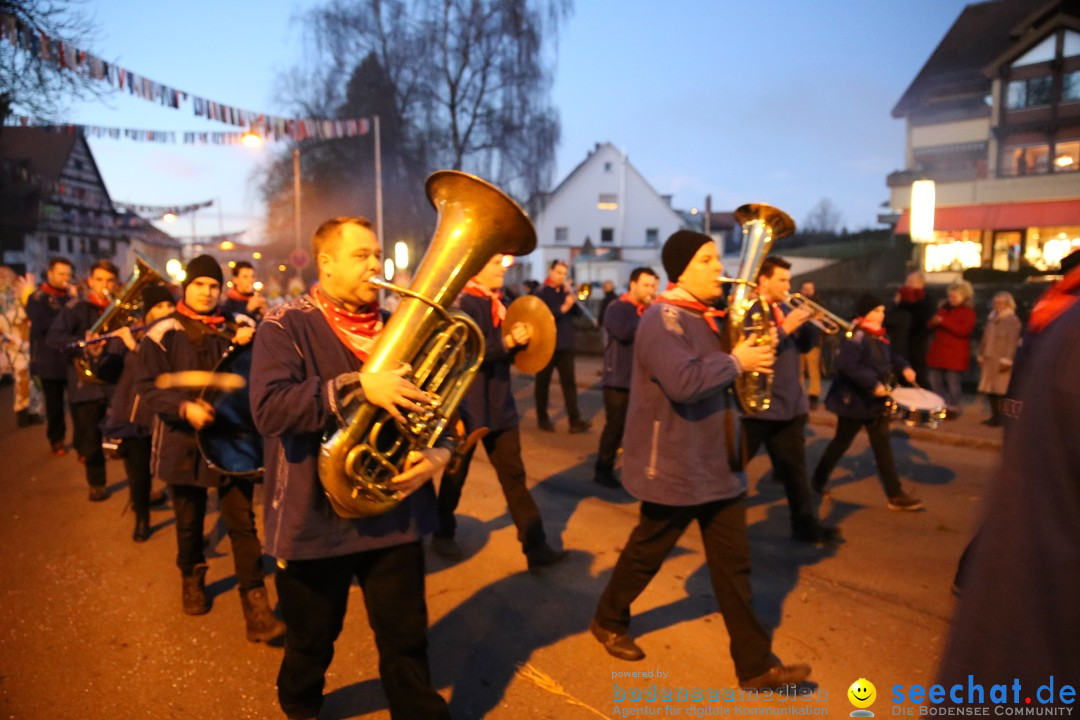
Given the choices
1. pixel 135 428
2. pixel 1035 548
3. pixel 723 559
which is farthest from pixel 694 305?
pixel 135 428

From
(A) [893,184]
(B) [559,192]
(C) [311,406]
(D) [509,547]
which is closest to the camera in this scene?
(C) [311,406]

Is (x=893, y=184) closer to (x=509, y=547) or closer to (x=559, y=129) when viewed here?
(x=559, y=129)

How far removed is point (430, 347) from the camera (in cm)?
257

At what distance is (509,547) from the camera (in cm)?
532

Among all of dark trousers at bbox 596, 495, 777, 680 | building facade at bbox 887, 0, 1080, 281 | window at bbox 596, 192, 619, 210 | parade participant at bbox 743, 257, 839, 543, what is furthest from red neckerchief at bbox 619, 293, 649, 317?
window at bbox 596, 192, 619, 210

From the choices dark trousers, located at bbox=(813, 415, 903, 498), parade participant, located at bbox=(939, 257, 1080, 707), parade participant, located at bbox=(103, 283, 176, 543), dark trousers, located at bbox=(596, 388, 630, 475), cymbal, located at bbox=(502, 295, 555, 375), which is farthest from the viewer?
dark trousers, located at bbox=(596, 388, 630, 475)

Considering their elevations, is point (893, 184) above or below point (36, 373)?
above

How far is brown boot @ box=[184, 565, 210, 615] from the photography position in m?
4.31

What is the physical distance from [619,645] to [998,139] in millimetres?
28982

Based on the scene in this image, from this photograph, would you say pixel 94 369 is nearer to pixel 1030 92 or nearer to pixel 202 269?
pixel 202 269

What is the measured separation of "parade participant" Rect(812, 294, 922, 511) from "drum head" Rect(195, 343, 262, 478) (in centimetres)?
425

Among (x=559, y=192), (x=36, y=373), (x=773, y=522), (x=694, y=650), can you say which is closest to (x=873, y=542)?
(x=773, y=522)

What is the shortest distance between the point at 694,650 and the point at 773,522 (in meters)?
2.31

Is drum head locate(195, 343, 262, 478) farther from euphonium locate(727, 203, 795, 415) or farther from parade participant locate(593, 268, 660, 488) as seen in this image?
parade participant locate(593, 268, 660, 488)
